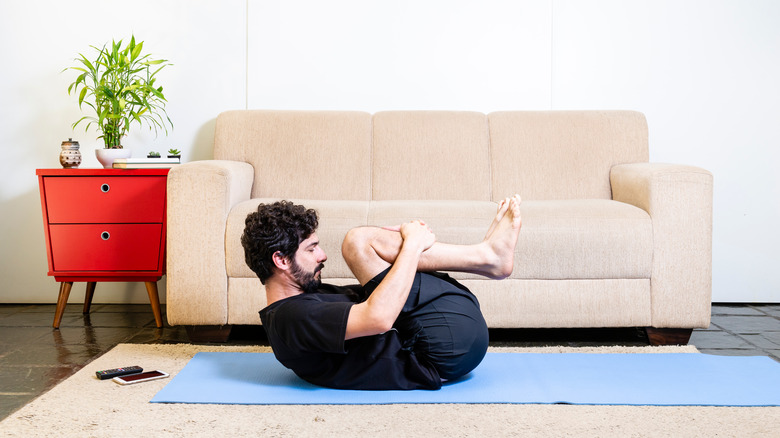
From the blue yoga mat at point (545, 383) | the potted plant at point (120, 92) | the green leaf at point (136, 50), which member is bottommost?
the blue yoga mat at point (545, 383)

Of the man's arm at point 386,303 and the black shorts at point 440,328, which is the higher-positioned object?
the man's arm at point 386,303

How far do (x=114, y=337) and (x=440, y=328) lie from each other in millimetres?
1563

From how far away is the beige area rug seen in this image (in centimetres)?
173

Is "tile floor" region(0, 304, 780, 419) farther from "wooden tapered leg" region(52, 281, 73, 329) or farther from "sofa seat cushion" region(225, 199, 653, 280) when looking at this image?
"sofa seat cushion" region(225, 199, 653, 280)

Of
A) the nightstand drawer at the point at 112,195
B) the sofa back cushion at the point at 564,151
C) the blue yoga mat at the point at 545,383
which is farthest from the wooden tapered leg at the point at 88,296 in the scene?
the sofa back cushion at the point at 564,151

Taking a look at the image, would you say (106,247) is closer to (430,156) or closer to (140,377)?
(140,377)

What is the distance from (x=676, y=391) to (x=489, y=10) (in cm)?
229

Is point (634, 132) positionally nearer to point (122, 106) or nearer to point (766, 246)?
point (766, 246)

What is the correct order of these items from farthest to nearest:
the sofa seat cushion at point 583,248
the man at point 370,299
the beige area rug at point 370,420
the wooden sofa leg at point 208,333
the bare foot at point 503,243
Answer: the wooden sofa leg at point 208,333 < the sofa seat cushion at point 583,248 < the bare foot at point 503,243 < the man at point 370,299 < the beige area rug at point 370,420

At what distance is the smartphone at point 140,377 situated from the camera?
2.16m

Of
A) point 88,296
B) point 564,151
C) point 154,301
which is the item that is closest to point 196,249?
point 154,301

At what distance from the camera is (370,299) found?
182 centimetres

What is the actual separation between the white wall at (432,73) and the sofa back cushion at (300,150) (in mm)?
315

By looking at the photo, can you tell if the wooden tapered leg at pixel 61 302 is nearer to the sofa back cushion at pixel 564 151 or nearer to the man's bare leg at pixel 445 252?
the man's bare leg at pixel 445 252
